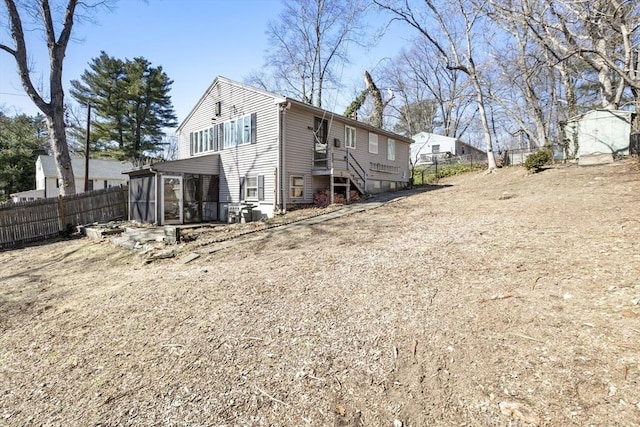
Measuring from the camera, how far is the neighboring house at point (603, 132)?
534 inches

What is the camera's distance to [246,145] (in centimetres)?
1436

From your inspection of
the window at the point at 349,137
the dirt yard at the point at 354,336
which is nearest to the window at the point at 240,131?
the window at the point at 349,137

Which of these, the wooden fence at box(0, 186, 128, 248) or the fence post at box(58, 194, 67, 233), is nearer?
the wooden fence at box(0, 186, 128, 248)

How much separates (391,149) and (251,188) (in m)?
9.83

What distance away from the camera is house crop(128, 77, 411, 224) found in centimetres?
1304

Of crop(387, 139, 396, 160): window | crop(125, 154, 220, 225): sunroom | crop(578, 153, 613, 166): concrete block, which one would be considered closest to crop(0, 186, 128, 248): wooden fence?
crop(125, 154, 220, 225): sunroom

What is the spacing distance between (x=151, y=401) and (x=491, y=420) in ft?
9.07

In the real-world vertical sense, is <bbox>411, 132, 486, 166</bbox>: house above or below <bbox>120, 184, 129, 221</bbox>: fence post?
above

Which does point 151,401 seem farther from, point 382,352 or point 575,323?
point 575,323

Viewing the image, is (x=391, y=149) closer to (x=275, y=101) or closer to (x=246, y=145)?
(x=275, y=101)

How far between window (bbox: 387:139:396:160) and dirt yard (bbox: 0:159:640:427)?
43.3 feet

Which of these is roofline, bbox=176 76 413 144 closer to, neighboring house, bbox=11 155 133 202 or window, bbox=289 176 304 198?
window, bbox=289 176 304 198

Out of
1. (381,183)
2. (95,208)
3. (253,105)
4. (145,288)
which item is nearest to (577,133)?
(381,183)

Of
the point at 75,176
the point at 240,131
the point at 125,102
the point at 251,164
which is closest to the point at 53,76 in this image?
the point at 240,131
